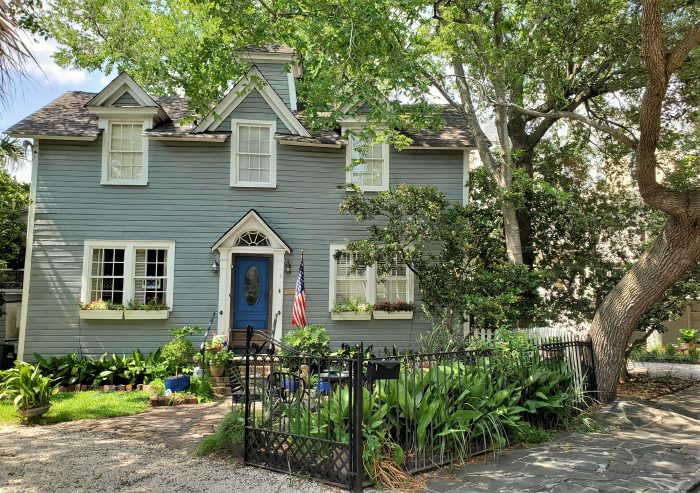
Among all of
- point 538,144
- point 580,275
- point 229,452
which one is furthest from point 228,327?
point 538,144

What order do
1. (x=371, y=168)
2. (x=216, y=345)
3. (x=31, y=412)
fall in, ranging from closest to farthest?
1. (x=31, y=412)
2. (x=216, y=345)
3. (x=371, y=168)

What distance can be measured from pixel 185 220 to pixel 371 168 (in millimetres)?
4830

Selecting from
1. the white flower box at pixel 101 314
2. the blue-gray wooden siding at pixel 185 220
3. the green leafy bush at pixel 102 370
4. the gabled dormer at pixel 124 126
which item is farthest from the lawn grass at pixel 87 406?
the gabled dormer at pixel 124 126

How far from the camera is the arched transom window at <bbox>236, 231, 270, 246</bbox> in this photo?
1241 cm

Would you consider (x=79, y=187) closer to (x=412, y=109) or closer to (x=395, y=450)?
(x=412, y=109)

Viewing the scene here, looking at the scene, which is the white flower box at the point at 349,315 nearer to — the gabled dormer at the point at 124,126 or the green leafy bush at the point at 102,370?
the green leafy bush at the point at 102,370

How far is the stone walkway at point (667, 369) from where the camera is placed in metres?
12.7

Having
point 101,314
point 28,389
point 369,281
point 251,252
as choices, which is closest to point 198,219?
point 251,252

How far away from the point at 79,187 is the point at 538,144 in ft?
43.2

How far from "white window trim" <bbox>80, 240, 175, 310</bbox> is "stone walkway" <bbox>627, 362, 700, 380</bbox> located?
11710 mm

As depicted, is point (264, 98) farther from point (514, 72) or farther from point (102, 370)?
point (102, 370)

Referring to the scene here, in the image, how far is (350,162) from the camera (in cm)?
1295

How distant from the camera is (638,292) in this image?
28.5 feet

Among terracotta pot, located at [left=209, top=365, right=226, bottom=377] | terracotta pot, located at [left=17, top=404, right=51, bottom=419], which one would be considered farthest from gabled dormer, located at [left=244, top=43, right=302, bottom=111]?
terracotta pot, located at [left=17, top=404, right=51, bottom=419]
